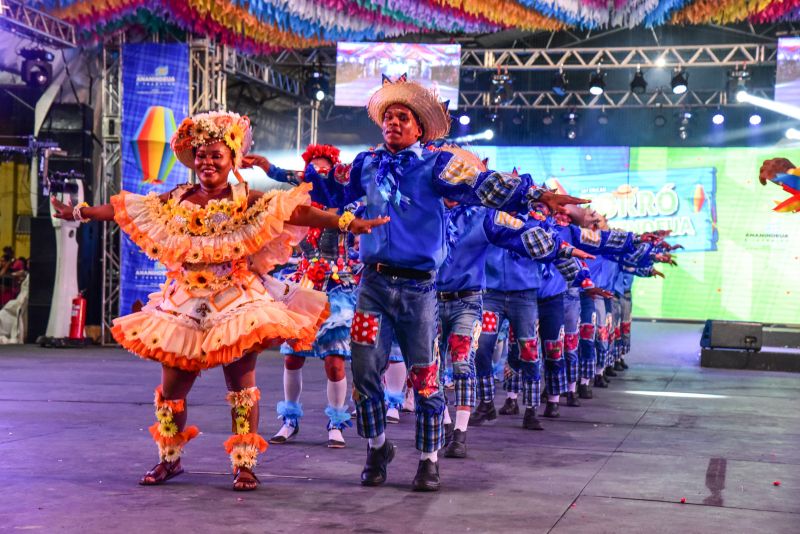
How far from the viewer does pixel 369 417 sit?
206 inches

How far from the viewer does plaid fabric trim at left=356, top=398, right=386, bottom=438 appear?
5219mm

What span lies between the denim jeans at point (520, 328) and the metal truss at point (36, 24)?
849 cm

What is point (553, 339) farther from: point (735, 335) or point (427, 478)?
point (735, 335)

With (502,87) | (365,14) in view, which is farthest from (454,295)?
(502,87)

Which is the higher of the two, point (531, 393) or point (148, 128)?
point (148, 128)

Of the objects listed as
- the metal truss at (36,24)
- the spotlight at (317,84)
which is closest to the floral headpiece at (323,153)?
the metal truss at (36,24)

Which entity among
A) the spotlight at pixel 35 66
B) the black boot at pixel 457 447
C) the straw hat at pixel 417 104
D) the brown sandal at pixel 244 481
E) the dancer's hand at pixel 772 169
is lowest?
the black boot at pixel 457 447

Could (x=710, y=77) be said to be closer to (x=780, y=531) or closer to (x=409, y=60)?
(x=409, y=60)

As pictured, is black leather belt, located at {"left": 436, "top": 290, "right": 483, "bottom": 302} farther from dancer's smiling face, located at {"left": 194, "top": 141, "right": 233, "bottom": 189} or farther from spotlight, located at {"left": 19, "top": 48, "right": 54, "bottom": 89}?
spotlight, located at {"left": 19, "top": 48, "right": 54, "bottom": 89}

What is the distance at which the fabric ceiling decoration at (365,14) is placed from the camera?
1416 centimetres

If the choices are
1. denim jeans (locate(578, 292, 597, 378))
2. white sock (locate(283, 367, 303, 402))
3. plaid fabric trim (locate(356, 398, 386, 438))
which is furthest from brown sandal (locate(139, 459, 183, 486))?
denim jeans (locate(578, 292, 597, 378))

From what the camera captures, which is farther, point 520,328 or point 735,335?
point 735,335

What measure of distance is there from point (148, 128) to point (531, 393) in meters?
8.95

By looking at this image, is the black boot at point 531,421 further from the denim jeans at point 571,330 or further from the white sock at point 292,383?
the white sock at point 292,383
